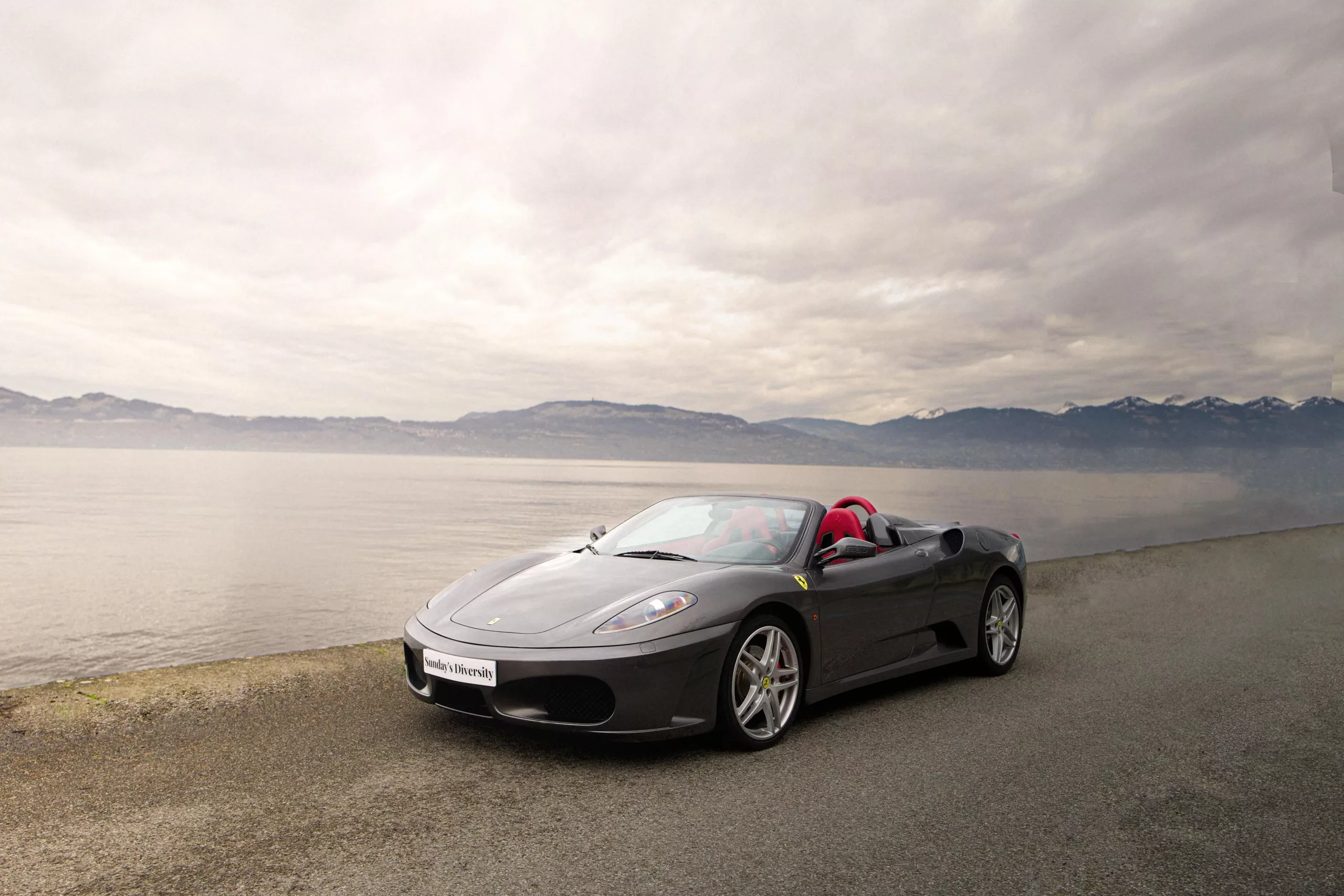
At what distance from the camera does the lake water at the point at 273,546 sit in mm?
11391

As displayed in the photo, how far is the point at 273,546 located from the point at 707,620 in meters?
23.3

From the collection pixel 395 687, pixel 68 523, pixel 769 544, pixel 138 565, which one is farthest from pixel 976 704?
pixel 68 523

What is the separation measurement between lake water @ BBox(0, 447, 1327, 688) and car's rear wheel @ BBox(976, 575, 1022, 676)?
298 inches

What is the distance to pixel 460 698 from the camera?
414 centimetres

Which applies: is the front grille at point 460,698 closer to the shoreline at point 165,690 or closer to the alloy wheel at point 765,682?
the alloy wheel at point 765,682

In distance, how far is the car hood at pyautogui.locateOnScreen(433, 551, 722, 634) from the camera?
167 inches

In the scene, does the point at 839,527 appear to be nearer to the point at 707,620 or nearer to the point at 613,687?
the point at 707,620

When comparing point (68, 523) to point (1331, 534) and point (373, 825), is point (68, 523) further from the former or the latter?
point (1331, 534)

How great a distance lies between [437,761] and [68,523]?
107 feet

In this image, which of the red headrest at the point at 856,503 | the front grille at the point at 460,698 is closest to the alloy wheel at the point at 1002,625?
the red headrest at the point at 856,503

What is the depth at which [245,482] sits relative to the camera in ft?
258

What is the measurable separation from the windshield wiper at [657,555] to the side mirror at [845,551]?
69cm

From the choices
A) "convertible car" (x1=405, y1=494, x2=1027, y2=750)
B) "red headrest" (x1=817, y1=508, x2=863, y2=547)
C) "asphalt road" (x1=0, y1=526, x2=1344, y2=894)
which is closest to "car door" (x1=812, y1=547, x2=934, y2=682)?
"convertible car" (x1=405, y1=494, x2=1027, y2=750)

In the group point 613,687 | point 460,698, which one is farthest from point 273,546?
point 613,687
